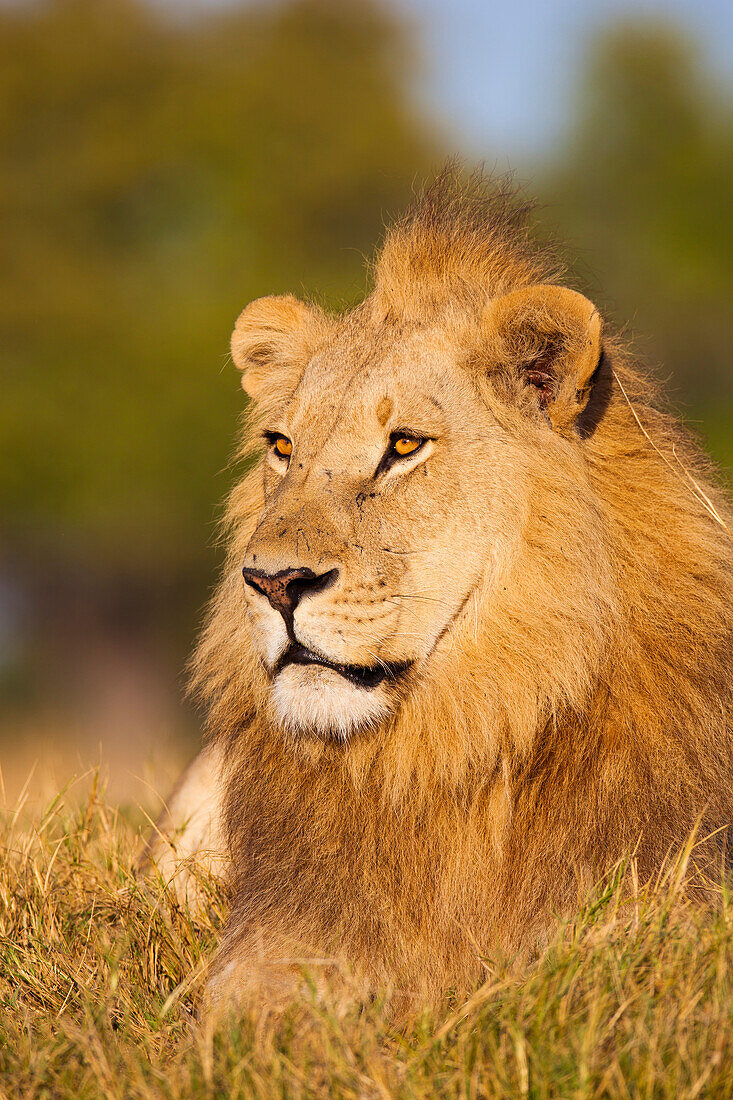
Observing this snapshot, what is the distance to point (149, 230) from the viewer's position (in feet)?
58.2

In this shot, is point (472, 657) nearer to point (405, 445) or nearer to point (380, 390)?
point (405, 445)

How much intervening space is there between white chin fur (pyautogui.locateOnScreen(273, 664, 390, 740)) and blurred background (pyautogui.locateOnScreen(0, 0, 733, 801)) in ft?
40.0

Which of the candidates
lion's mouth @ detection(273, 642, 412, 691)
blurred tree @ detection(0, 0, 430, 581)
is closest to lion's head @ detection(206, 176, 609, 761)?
lion's mouth @ detection(273, 642, 412, 691)

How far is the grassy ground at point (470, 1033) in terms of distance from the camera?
2.49 metres

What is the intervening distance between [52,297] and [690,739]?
15.0 meters

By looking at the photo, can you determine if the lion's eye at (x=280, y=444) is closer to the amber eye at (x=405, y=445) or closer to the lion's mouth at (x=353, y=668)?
the amber eye at (x=405, y=445)

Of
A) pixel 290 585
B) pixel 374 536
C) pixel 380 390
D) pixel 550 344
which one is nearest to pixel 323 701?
pixel 290 585

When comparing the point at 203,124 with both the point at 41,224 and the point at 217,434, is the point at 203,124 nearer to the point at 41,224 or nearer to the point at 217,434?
the point at 41,224

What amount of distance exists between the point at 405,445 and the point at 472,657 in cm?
63

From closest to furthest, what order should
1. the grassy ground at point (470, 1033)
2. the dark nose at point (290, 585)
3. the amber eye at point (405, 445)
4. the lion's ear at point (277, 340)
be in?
1. the grassy ground at point (470, 1033)
2. the dark nose at point (290, 585)
3. the amber eye at point (405, 445)
4. the lion's ear at point (277, 340)

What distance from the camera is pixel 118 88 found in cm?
1797

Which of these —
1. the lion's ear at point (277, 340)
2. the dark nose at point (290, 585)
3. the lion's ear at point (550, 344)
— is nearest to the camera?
the dark nose at point (290, 585)

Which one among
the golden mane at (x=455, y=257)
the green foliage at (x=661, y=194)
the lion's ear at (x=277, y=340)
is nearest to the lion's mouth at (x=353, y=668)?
the golden mane at (x=455, y=257)

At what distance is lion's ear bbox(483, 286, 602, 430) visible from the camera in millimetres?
3479
